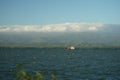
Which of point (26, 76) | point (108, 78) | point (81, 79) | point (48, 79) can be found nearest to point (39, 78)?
point (26, 76)

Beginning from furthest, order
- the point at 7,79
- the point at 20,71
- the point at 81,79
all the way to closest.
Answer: the point at 81,79 → the point at 7,79 → the point at 20,71

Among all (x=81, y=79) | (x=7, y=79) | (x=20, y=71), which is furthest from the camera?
(x=81, y=79)

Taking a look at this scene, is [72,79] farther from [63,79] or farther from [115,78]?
[115,78]

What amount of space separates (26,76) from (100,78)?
192 feet

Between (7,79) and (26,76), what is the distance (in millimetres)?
50651

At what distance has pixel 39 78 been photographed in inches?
563

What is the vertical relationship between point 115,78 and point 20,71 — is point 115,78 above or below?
below

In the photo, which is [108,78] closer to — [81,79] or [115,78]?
[115,78]

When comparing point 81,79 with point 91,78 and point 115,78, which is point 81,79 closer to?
point 91,78

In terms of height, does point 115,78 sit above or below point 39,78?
below

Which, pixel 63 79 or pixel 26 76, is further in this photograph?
pixel 63 79

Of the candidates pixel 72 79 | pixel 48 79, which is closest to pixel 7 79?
pixel 48 79

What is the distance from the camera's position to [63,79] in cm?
6669

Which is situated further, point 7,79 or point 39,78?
point 7,79
